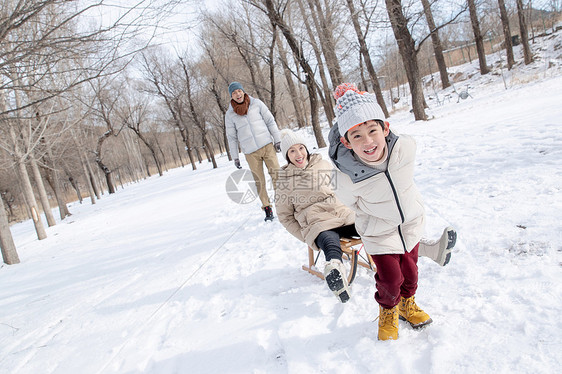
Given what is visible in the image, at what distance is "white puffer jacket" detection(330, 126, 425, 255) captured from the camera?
169 centimetres

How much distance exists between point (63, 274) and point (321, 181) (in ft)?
15.4

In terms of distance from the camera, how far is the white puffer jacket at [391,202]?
1.69 m

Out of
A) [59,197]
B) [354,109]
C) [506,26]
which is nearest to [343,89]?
[354,109]

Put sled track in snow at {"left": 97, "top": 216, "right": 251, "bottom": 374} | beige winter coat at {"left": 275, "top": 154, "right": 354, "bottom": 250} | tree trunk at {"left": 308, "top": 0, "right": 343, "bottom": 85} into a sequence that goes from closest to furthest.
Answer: sled track in snow at {"left": 97, "top": 216, "right": 251, "bottom": 374}
beige winter coat at {"left": 275, "top": 154, "right": 354, "bottom": 250}
tree trunk at {"left": 308, "top": 0, "right": 343, "bottom": 85}

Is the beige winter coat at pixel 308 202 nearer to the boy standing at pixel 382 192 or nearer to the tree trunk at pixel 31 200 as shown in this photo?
the boy standing at pixel 382 192

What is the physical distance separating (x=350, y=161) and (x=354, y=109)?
29cm

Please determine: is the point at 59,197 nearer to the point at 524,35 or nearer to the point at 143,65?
the point at 143,65

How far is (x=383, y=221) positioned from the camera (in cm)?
177

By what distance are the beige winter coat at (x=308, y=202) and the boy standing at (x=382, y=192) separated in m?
0.73

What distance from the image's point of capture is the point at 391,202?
67.6 inches

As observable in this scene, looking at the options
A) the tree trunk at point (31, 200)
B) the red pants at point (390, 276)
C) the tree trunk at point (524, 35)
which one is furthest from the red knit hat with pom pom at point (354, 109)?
the tree trunk at point (524, 35)

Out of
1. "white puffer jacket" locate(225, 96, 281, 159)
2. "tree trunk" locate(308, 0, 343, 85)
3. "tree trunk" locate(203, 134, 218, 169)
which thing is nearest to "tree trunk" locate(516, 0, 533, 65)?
"tree trunk" locate(308, 0, 343, 85)

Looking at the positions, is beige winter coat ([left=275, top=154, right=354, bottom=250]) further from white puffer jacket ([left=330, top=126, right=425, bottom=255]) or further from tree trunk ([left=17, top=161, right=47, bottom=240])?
tree trunk ([left=17, top=161, right=47, bottom=240])

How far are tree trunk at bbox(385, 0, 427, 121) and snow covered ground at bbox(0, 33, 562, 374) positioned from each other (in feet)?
21.0
